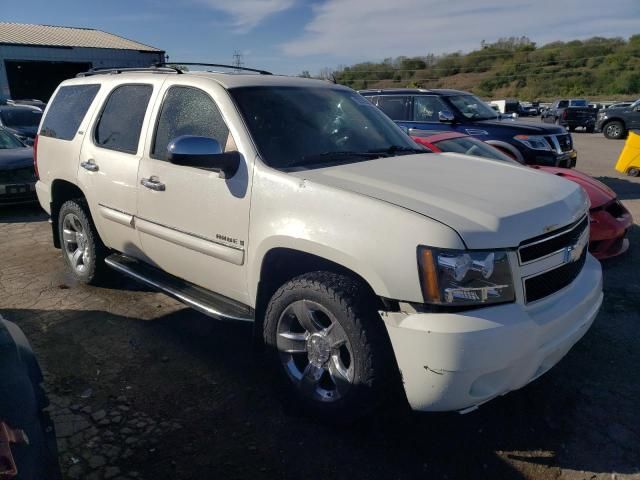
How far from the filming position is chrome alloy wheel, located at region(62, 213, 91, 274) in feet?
16.4

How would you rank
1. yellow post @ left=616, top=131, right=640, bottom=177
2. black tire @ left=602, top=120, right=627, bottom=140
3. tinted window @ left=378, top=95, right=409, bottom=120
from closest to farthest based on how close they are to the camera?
tinted window @ left=378, top=95, right=409, bottom=120, yellow post @ left=616, top=131, right=640, bottom=177, black tire @ left=602, top=120, right=627, bottom=140

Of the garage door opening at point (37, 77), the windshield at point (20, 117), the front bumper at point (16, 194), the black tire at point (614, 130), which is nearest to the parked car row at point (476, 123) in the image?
the front bumper at point (16, 194)

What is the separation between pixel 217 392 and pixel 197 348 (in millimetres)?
647

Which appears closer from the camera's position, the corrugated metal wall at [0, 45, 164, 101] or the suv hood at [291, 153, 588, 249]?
the suv hood at [291, 153, 588, 249]

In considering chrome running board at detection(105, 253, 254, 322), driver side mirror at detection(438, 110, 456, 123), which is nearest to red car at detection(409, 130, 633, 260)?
chrome running board at detection(105, 253, 254, 322)

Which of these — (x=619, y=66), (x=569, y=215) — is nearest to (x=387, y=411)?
(x=569, y=215)

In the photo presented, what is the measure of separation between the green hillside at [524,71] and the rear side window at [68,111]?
185 ft

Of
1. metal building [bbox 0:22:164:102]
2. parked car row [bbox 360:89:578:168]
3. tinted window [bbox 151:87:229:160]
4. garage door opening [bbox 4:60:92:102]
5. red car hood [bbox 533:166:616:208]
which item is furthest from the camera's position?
garage door opening [bbox 4:60:92:102]

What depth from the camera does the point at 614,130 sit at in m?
22.0

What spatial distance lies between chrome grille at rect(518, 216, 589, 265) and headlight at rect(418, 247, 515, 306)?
0.61 feet

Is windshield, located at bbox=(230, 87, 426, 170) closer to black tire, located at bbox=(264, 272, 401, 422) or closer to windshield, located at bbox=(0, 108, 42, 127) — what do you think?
black tire, located at bbox=(264, 272, 401, 422)

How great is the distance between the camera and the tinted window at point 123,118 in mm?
4074

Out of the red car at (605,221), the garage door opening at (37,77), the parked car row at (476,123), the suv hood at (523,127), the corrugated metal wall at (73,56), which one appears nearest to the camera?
the red car at (605,221)

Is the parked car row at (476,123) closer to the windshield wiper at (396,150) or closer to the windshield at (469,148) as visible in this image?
the windshield at (469,148)
